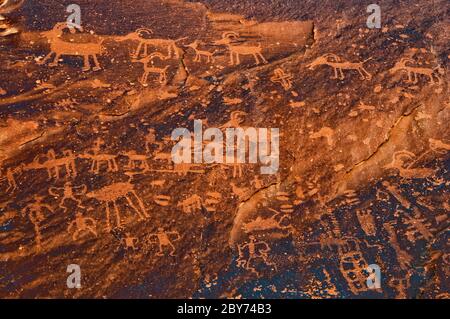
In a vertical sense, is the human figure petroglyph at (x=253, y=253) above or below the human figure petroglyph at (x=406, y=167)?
below

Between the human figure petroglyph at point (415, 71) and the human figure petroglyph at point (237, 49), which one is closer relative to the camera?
the human figure petroglyph at point (415, 71)

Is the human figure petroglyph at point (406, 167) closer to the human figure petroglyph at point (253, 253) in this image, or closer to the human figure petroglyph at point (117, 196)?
the human figure petroglyph at point (253, 253)

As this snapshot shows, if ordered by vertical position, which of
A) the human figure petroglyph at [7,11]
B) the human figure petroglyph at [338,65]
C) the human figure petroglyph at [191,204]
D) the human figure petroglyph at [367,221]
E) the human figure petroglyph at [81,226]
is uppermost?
the human figure petroglyph at [7,11]

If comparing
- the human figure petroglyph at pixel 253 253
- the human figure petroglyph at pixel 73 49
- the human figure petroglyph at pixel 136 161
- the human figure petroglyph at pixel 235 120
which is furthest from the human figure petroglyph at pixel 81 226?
the human figure petroglyph at pixel 73 49

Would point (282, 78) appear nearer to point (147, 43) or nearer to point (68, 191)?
point (147, 43)

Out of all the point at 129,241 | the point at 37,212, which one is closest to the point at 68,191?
the point at 37,212

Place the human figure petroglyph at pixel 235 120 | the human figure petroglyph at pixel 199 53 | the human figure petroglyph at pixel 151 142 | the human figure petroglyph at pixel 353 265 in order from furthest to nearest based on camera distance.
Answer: the human figure petroglyph at pixel 199 53, the human figure petroglyph at pixel 235 120, the human figure petroglyph at pixel 151 142, the human figure petroglyph at pixel 353 265

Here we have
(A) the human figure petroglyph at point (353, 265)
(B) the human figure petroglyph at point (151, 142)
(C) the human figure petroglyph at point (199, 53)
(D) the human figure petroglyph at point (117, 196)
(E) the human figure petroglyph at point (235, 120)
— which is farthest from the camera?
(C) the human figure petroglyph at point (199, 53)
